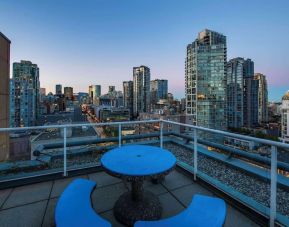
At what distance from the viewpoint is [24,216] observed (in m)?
2.08

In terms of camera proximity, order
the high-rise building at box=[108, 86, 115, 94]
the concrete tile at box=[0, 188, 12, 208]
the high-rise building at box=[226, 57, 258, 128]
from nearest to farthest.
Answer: the concrete tile at box=[0, 188, 12, 208] → the high-rise building at box=[226, 57, 258, 128] → the high-rise building at box=[108, 86, 115, 94]

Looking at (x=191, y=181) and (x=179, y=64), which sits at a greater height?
(x=179, y=64)

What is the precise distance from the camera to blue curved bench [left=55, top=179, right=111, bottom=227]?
1424 mm

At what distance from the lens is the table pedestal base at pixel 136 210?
199 centimetres

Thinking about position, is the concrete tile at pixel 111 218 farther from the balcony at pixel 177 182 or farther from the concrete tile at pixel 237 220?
the concrete tile at pixel 237 220

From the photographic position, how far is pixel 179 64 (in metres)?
55.4

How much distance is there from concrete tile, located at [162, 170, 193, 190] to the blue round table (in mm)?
624

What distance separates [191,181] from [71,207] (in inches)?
90.5

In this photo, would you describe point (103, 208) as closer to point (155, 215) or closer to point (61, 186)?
point (155, 215)

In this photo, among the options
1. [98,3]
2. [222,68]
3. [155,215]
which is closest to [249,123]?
[222,68]

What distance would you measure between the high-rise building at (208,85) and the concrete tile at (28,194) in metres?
36.1

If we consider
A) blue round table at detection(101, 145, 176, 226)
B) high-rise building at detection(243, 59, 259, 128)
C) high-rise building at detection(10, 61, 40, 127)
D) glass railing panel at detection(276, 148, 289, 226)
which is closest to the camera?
blue round table at detection(101, 145, 176, 226)

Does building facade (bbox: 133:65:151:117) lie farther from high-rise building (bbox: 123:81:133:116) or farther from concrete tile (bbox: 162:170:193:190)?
concrete tile (bbox: 162:170:193:190)

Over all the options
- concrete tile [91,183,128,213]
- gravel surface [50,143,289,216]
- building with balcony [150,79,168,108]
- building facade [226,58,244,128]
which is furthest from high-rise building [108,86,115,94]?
concrete tile [91,183,128,213]
